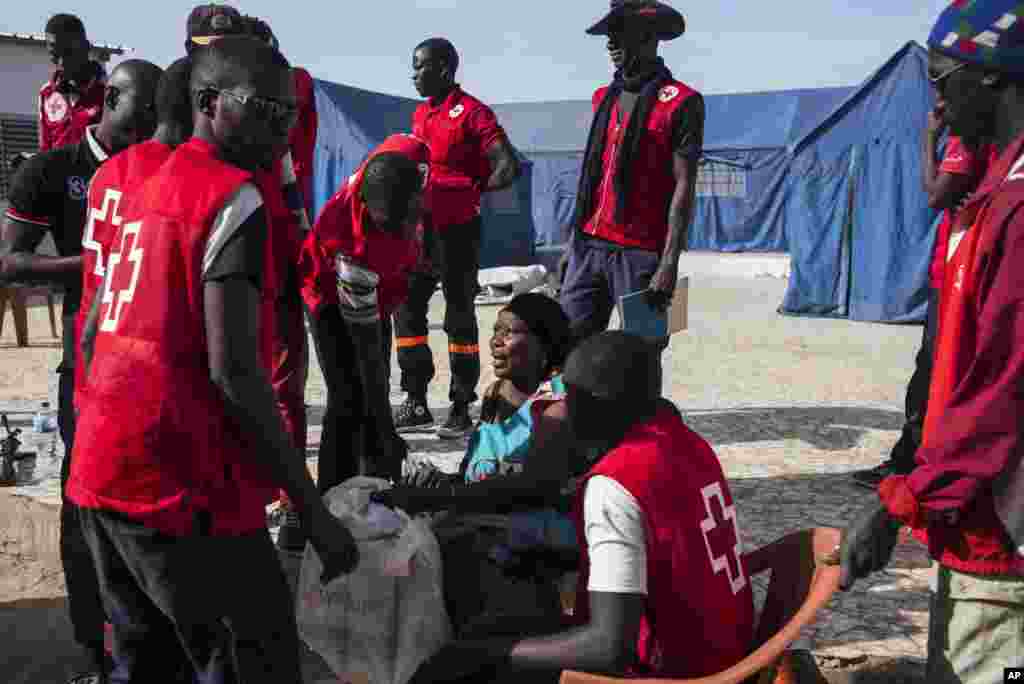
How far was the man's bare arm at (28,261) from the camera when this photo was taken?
2997 mm

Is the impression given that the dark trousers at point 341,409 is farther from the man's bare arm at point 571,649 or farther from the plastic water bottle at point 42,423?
the plastic water bottle at point 42,423

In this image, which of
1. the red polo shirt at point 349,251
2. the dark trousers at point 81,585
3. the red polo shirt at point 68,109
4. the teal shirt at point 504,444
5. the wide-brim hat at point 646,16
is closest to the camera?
the dark trousers at point 81,585

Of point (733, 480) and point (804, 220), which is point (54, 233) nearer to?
point (733, 480)

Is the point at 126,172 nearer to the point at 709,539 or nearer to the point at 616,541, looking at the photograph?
the point at 616,541

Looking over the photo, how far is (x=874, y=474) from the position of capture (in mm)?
5355

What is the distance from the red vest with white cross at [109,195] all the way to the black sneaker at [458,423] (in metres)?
4.00

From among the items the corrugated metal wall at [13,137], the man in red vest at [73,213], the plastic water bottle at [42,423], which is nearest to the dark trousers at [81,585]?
the man in red vest at [73,213]

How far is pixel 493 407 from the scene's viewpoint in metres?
3.95

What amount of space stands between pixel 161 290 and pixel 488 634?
110 cm

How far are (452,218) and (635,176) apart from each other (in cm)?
221

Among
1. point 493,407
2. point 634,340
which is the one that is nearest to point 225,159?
point 634,340

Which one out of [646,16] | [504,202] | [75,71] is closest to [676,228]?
[646,16]

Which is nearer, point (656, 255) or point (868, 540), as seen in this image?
point (868, 540)

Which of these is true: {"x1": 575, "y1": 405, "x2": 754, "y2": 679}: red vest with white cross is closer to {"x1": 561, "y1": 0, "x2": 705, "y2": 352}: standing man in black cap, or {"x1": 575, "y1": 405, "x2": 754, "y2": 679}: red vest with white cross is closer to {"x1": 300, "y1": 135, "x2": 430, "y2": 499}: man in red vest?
{"x1": 300, "y1": 135, "x2": 430, "y2": 499}: man in red vest
